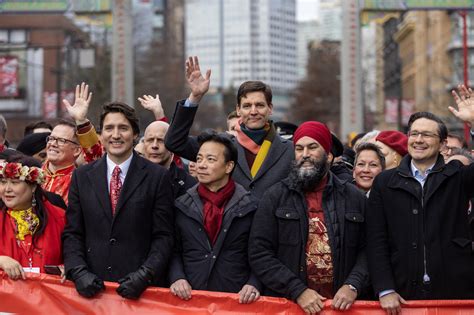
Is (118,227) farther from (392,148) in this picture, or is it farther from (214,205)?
(392,148)

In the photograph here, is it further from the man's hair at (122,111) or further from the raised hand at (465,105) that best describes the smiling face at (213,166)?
the raised hand at (465,105)

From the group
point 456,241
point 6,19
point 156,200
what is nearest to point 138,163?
point 156,200

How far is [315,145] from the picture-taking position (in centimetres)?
577

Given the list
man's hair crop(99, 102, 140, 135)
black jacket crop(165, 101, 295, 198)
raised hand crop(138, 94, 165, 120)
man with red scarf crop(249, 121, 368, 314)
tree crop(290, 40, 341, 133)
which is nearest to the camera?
man with red scarf crop(249, 121, 368, 314)

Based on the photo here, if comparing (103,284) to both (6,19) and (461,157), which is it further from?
(6,19)

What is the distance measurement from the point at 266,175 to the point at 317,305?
1.21m

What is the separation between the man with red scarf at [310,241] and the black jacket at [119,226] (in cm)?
62

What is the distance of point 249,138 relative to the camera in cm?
649

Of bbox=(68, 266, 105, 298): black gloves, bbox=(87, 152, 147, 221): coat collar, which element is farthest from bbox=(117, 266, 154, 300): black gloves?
bbox=(87, 152, 147, 221): coat collar

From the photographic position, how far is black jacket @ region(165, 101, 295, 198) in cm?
627

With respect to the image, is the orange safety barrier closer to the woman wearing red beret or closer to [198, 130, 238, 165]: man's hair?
[198, 130, 238, 165]: man's hair

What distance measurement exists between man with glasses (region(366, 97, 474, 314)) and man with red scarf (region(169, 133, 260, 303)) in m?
0.81

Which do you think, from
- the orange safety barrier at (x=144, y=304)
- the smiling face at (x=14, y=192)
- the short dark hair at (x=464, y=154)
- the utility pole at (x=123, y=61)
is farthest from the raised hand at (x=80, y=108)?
the utility pole at (x=123, y=61)

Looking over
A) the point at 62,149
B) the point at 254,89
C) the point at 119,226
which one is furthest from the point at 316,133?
the point at 62,149
